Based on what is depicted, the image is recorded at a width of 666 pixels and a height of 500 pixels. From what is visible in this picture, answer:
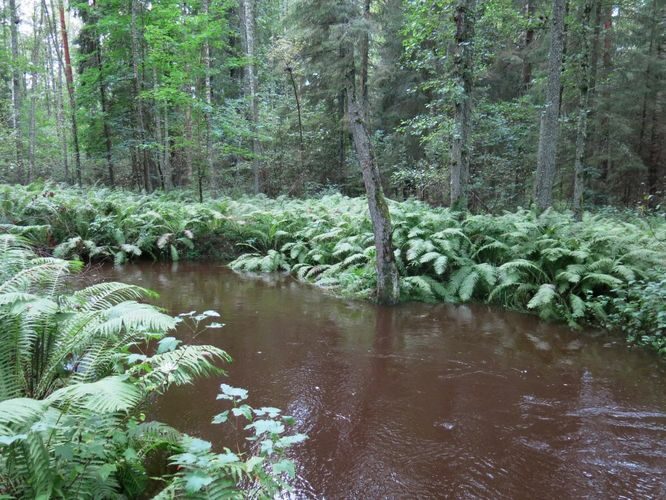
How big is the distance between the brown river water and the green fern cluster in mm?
754

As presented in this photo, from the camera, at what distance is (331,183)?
19.0 m

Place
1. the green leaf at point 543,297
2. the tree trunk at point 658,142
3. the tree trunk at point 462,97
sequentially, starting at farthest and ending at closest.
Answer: the tree trunk at point 658,142
the tree trunk at point 462,97
the green leaf at point 543,297

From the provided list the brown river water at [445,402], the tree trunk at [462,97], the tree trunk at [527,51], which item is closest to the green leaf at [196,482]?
the brown river water at [445,402]

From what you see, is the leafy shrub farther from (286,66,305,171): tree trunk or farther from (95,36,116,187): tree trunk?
(95,36,116,187): tree trunk

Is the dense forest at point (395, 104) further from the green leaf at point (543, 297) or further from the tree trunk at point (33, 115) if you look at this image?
the green leaf at point (543, 297)

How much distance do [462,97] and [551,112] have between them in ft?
7.15

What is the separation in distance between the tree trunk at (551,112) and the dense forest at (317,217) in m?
0.06

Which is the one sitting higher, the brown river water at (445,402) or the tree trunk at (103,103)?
the tree trunk at (103,103)

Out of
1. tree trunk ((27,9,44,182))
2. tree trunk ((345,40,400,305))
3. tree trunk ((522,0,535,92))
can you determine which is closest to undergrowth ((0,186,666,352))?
tree trunk ((345,40,400,305))

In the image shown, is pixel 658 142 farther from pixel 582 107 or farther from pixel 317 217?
pixel 317 217

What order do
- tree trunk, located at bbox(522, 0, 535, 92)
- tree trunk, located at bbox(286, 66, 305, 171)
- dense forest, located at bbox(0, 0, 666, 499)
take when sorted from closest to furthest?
dense forest, located at bbox(0, 0, 666, 499) → tree trunk, located at bbox(522, 0, 535, 92) → tree trunk, located at bbox(286, 66, 305, 171)

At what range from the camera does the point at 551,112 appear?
9.46 metres

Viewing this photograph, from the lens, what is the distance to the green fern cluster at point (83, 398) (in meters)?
2.28

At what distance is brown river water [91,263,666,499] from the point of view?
3.24 meters
